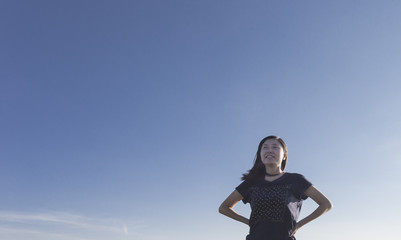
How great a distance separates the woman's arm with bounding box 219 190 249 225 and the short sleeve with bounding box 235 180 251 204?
0.07 meters

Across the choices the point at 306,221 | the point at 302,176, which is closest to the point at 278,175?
the point at 302,176

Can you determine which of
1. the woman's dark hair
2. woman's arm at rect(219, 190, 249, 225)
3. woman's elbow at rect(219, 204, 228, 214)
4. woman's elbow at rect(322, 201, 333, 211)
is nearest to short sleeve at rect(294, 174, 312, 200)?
woman's elbow at rect(322, 201, 333, 211)

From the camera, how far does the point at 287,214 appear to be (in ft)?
19.9

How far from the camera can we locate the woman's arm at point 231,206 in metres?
7.02

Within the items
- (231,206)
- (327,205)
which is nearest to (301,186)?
(327,205)

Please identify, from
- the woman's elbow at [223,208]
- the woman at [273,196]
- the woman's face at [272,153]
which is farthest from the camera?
the woman's elbow at [223,208]

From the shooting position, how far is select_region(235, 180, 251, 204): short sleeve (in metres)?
6.81

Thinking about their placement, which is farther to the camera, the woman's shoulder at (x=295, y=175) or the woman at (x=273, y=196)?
the woman's shoulder at (x=295, y=175)

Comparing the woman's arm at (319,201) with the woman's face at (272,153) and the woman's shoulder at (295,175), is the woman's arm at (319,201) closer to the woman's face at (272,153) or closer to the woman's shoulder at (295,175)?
→ the woman's shoulder at (295,175)

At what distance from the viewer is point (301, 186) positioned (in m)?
6.34

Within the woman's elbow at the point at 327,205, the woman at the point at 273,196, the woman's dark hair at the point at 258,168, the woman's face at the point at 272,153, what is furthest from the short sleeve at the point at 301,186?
the woman's dark hair at the point at 258,168

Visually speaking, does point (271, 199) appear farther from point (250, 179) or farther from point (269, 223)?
point (250, 179)

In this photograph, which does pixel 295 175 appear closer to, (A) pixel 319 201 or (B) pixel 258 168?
(A) pixel 319 201

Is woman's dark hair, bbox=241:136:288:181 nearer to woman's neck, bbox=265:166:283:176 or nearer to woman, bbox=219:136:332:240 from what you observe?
woman, bbox=219:136:332:240
